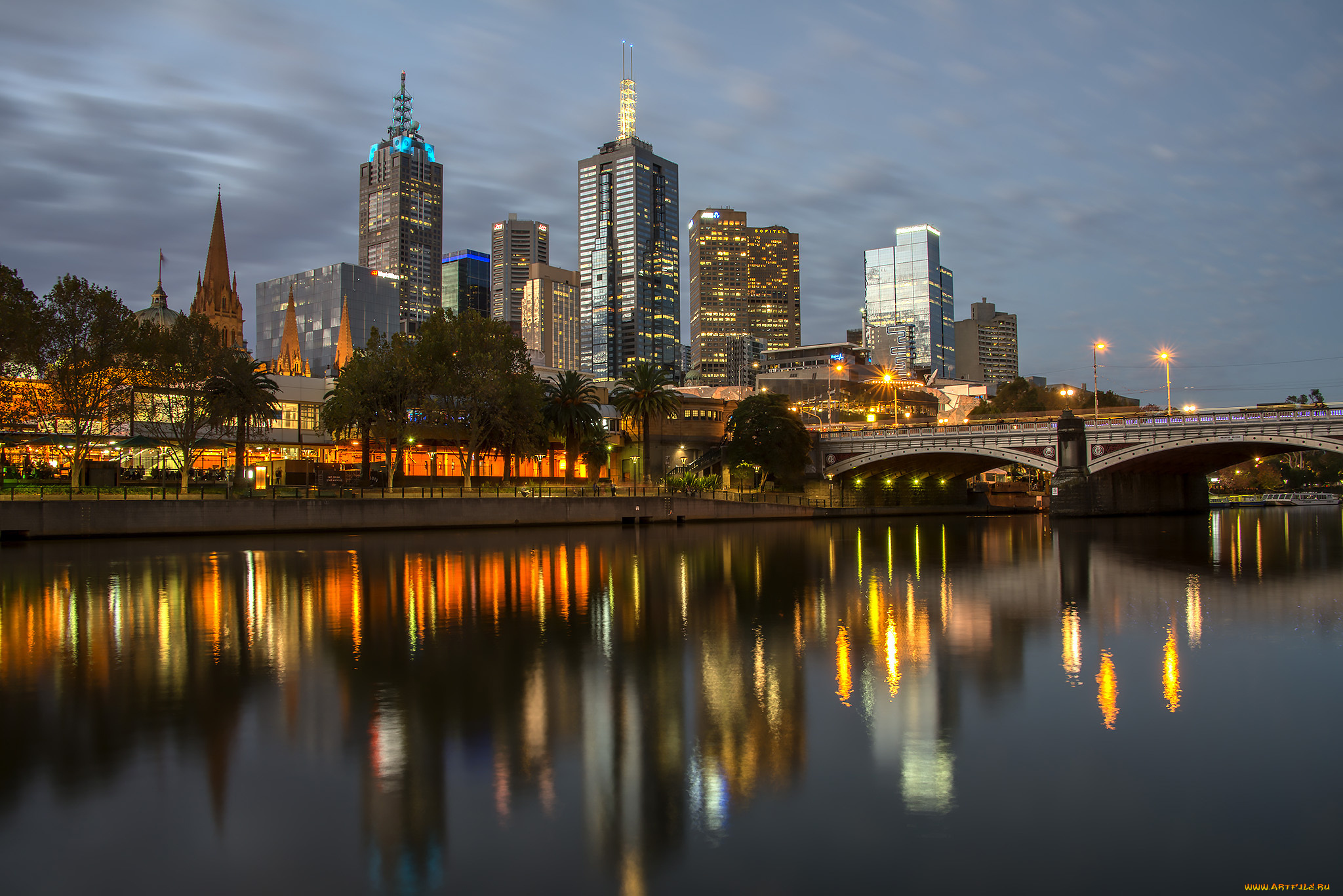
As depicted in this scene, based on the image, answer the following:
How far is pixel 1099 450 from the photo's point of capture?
80812mm

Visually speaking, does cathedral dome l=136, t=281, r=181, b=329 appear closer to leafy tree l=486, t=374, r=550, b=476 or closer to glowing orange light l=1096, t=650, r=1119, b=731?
leafy tree l=486, t=374, r=550, b=476

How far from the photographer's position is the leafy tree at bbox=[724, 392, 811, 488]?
91938 millimetres

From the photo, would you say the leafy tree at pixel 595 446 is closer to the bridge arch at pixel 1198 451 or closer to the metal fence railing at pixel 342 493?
the metal fence railing at pixel 342 493

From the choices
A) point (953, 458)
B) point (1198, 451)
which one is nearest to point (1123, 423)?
point (1198, 451)

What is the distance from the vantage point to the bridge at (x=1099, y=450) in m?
70.9

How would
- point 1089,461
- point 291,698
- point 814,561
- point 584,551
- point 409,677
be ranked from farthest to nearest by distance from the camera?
point 1089,461 → point 584,551 → point 814,561 → point 409,677 → point 291,698

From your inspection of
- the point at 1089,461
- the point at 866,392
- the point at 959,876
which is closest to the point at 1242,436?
the point at 1089,461

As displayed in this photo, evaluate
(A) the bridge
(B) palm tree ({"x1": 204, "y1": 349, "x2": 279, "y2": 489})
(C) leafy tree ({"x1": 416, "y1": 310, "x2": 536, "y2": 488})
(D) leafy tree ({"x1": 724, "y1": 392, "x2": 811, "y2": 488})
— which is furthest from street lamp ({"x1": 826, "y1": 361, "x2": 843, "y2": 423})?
(B) palm tree ({"x1": 204, "y1": 349, "x2": 279, "y2": 489})

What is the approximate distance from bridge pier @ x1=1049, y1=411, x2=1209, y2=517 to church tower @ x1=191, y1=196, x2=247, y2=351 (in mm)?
126522

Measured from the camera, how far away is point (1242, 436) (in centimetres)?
7038

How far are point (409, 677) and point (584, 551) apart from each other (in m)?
29.1

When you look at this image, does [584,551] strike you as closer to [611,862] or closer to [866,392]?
Answer: [611,862]

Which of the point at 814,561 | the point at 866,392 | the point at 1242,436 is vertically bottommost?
the point at 814,561

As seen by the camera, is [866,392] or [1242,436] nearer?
[1242,436]
